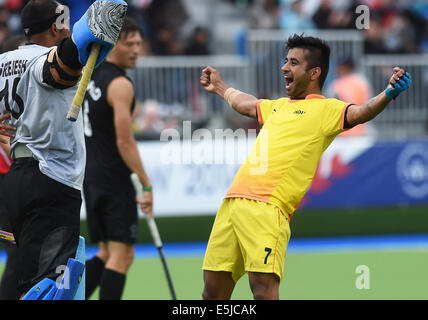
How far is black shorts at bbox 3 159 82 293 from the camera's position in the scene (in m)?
5.25

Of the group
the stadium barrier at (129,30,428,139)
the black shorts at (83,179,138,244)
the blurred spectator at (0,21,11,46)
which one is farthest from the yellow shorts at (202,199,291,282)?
the blurred spectator at (0,21,11,46)

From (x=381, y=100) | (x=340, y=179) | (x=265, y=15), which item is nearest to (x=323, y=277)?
(x=340, y=179)

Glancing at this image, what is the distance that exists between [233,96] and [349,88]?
7.93m

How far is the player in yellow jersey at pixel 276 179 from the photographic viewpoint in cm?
571

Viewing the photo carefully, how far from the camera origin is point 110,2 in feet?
15.5

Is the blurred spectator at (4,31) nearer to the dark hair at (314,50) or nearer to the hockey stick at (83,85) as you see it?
the dark hair at (314,50)

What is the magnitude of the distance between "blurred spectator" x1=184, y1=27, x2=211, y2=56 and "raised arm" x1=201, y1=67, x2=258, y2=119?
9.07m

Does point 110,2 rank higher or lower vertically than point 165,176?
higher

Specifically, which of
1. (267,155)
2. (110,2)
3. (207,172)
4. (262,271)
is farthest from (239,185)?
(207,172)

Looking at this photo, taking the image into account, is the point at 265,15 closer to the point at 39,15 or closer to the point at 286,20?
the point at 286,20

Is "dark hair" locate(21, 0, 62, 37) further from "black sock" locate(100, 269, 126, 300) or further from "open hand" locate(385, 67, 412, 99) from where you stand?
"black sock" locate(100, 269, 126, 300)

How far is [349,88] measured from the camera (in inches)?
554

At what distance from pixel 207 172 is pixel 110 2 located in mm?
7907
